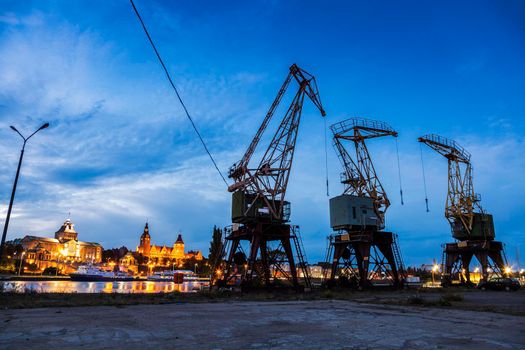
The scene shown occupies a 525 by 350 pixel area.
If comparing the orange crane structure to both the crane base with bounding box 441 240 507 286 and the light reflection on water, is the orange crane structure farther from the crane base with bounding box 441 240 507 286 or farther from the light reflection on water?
the light reflection on water

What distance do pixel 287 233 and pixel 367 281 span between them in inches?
422

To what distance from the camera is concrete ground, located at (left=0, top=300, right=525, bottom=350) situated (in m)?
9.15

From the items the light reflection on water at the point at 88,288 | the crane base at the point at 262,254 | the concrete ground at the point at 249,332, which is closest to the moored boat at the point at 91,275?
the light reflection on water at the point at 88,288

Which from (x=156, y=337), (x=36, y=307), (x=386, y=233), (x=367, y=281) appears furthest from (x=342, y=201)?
(x=156, y=337)

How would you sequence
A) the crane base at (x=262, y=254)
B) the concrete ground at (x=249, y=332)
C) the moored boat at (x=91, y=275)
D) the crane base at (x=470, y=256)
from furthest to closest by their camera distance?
1. the moored boat at (x=91, y=275)
2. the crane base at (x=470, y=256)
3. the crane base at (x=262, y=254)
4. the concrete ground at (x=249, y=332)

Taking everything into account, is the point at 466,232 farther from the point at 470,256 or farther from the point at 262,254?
the point at 262,254

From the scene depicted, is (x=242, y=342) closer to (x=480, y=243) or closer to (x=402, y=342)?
(x=402, y=342)

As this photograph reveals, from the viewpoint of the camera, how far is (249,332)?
11.1 meters

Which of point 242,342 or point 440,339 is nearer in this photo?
point 242,342

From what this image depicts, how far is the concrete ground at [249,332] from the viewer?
30.0 feet

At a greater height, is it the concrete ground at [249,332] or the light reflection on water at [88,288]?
the concrete ground at [249,332]

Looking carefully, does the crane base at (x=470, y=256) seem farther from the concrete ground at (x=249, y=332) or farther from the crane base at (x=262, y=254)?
the concrete ground at (x=249, y=332)

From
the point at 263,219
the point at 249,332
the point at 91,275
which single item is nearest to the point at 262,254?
the point at 263,219

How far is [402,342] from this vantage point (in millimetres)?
9750
